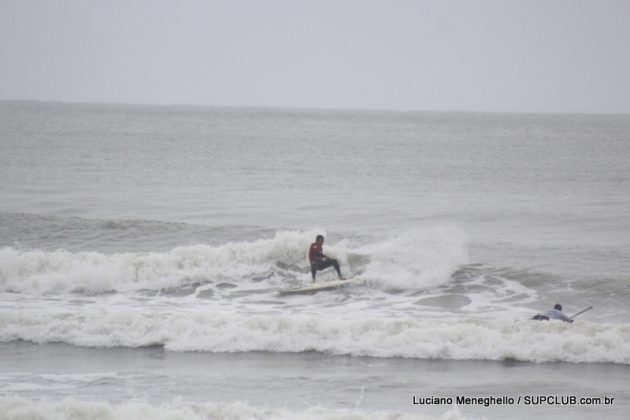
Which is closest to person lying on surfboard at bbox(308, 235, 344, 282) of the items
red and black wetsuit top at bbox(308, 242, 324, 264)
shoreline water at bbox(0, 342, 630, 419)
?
red and black wetsuit top at bbox(308, 242, 324, 264)

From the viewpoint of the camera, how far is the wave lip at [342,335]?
14312 millimetres

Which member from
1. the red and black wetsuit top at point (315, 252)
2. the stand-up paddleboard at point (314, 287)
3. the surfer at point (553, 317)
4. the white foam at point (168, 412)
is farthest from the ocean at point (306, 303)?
the red and black wetsuit top at point (315, 252)

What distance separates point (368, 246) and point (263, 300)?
524 cm

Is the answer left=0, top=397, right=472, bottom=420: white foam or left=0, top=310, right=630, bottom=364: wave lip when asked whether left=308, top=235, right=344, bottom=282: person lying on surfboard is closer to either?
left=0, top=310, right=630, bottom=364: wave lip

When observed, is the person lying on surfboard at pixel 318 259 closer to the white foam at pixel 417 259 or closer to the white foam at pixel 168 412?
the white foam at pixel 417 259

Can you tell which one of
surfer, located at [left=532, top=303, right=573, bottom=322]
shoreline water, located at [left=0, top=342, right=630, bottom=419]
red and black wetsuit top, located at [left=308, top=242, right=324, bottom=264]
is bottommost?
shoreline water, located at [left=0, top=342, right=630, bottom=419]

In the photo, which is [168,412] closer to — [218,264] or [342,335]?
[342,335]

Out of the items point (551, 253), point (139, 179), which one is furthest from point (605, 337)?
point (139, 179)

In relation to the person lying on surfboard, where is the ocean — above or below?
below

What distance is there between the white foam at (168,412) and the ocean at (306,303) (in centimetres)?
3

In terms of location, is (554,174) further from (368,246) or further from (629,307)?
(629,307)

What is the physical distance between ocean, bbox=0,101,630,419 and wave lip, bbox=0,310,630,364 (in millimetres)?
37

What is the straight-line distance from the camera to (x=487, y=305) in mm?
18422

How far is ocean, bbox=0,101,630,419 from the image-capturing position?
39.6 ft
